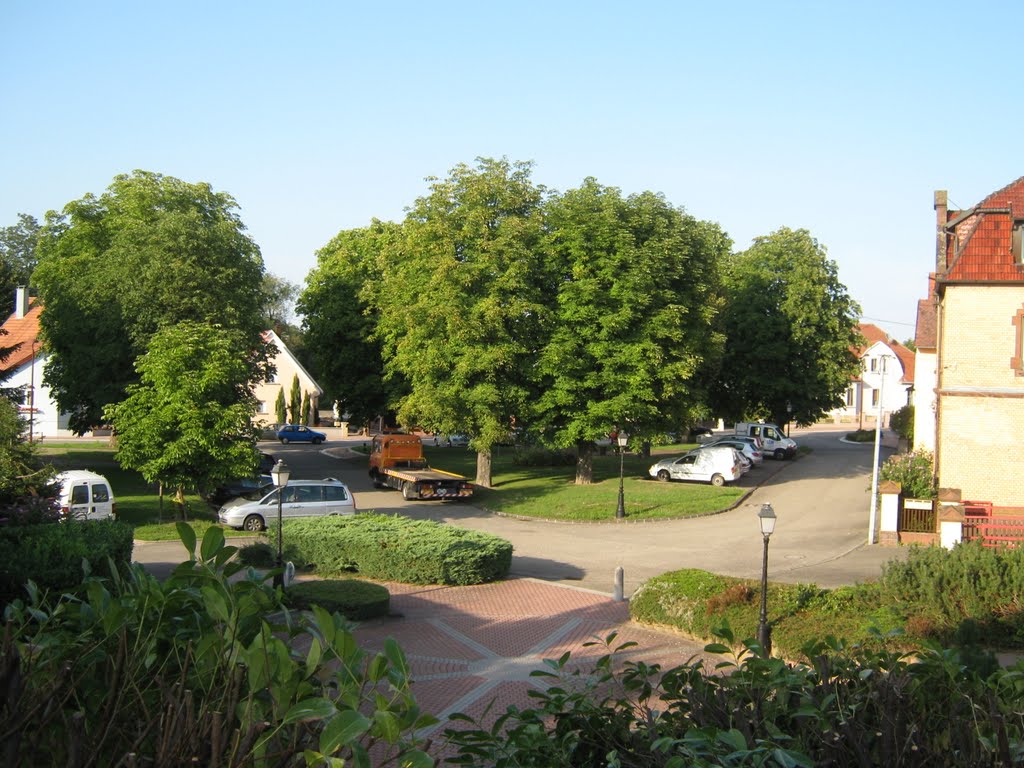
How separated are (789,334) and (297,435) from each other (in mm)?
32432

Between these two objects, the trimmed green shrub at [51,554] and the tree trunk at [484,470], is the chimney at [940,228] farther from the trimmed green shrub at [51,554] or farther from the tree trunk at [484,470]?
the trimmed green shrub at [51,554]

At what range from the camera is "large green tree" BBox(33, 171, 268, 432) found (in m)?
33.3

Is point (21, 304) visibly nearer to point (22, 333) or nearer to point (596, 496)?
point (22, 333)

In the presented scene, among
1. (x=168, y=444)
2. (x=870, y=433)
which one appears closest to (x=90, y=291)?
(x=168, y=444)

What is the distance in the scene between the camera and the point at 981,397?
2481 centimetres

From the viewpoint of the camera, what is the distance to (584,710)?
16.0 ft

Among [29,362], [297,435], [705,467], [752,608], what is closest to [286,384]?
[297,435]

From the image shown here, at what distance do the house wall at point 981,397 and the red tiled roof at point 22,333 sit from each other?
46322 mm

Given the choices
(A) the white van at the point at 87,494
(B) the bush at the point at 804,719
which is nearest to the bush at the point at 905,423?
(A) the white van at the point at 87,494

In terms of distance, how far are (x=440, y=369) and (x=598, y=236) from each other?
7639 millimetres

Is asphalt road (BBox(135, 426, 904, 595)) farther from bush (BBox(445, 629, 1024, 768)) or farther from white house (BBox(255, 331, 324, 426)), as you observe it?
white house (BBox(255, 331, 324, 426))

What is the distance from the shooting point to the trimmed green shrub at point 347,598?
1535 centimetres

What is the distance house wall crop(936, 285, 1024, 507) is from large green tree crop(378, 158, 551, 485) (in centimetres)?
1365

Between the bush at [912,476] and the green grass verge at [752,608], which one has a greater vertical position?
the bush at [912,476]
